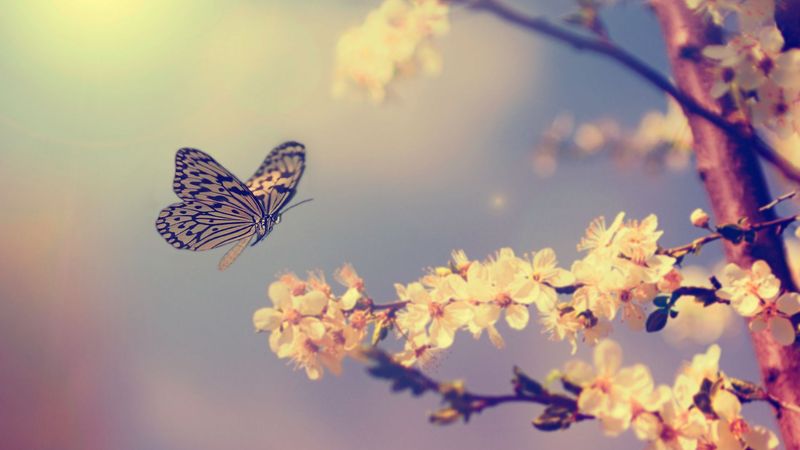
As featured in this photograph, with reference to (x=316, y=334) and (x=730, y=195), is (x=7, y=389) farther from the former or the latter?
(x=730, y=195)

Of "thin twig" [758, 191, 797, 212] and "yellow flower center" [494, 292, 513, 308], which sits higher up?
"thin twig" [758, 191, 797, 212]

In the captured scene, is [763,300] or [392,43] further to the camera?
[392,43]

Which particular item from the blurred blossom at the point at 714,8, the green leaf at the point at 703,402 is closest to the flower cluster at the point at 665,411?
the green leaf at the point at 703,402

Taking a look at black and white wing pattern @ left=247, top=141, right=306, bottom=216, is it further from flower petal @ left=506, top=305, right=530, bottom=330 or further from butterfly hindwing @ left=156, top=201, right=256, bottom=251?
flower petal @ left=506, top=305, right=530, bottom=330

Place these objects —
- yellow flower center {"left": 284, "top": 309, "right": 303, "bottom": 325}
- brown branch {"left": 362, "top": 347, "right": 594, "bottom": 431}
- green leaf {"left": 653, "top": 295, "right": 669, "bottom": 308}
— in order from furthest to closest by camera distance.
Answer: yellow flower center {"left": 284, "top": 309, "right": 303, "bottom": 325}
green leaf {"left": 653, "top": 295, "right": 669, "bottom": 308}
brown branch {"left": 362, "top": 347, "right": 594, "bottom": 431}

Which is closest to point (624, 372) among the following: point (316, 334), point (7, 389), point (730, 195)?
point (730, 195)

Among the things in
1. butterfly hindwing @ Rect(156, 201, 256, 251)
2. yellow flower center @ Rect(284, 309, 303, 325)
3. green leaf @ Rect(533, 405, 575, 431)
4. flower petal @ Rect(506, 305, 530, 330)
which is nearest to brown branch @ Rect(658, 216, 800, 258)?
flower petal @ Rect(506, 305, 530, 330)

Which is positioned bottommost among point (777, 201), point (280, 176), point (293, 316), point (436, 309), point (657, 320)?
point (293, 316)

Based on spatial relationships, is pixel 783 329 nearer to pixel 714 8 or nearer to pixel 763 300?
pixel 763 300

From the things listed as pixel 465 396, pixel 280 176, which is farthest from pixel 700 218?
pixel 280 176
